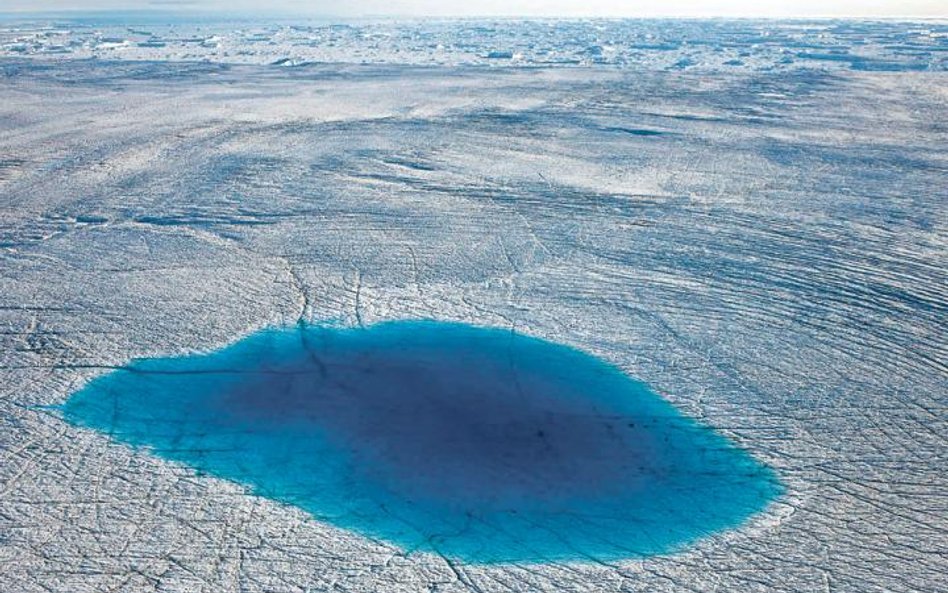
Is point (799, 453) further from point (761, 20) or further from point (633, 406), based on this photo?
point (761, 20)

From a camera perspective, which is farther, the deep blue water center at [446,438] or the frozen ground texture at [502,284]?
the deep blue water center at [446,438]

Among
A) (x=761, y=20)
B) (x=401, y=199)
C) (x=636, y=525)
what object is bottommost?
(x=636, y=525)

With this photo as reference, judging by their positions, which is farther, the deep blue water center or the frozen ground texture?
the deep blue water center

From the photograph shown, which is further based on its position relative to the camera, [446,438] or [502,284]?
[502,284]

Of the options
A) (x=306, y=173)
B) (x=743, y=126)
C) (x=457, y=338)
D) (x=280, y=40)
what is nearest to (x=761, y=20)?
(x=280, y=40)
